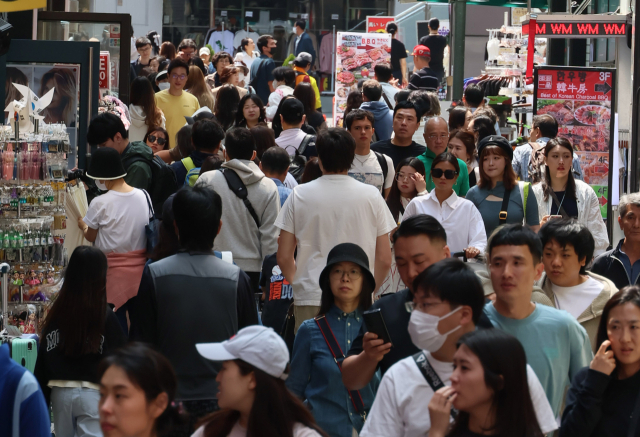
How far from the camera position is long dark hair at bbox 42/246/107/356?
437 cm

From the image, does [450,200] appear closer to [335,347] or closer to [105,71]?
[335,347]

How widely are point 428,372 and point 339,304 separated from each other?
3.75ft

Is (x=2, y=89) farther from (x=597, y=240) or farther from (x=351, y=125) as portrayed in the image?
(x=597, y=240)

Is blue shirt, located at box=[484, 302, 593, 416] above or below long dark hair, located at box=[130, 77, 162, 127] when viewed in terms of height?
below

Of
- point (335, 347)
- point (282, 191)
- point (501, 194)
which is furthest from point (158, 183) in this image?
point (335, 347)

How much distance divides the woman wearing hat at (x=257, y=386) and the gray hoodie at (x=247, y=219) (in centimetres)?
308

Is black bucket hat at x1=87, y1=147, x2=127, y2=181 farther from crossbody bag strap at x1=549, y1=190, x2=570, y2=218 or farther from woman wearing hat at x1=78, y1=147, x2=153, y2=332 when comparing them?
crossbody bag strap at x1=549, y1=190, x2=570, y2=218

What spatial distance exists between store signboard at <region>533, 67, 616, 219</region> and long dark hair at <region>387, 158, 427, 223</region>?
3.69m

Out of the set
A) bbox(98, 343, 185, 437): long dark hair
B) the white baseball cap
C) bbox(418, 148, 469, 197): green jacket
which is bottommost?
bbox(98, 343, 185, 437): long dark hair

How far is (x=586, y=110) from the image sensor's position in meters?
10.2

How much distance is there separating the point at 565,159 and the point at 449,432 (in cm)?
450

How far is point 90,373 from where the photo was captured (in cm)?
440

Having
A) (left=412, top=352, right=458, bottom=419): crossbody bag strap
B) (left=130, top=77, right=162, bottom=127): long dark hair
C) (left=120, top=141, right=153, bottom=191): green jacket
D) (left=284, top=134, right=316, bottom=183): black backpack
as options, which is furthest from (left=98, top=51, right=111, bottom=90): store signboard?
(left=412, top=352, right=458, bottom=419): crossbody bag strap

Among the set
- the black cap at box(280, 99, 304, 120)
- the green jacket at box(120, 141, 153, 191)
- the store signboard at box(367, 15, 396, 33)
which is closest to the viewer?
the green jacket at box(120, 141, 153, 191)
